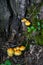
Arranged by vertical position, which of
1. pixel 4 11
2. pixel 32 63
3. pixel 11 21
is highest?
pixel 4 11

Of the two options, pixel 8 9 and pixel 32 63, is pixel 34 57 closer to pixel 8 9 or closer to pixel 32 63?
pixel 32 63

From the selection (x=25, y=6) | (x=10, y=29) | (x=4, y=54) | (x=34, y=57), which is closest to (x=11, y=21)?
(x=10, y=29)

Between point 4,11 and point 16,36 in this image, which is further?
point 16,36

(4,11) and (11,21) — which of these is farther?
(11,21)

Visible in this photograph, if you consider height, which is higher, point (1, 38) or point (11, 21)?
point (11, 21)

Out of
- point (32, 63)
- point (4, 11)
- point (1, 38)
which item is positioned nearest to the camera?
point (32, 63)

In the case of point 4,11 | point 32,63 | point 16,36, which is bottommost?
point 32,63

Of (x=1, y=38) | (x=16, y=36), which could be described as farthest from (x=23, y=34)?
(x=1, y=38)

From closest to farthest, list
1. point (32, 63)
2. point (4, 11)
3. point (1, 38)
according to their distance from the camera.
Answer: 1. point (32, 63)
2. point (4, 11)
3. point (1, 38)

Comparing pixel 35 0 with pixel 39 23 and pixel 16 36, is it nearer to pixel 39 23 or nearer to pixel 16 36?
pixel 39 23
